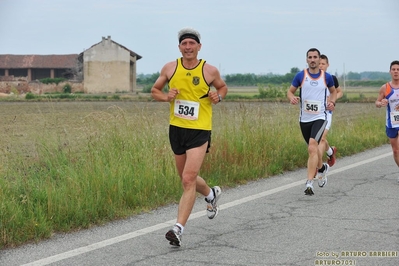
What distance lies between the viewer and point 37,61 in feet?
276

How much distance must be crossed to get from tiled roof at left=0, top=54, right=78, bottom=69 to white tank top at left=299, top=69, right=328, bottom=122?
74217 mm

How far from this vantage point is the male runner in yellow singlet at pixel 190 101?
6.64 metres

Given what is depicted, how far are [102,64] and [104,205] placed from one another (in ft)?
218

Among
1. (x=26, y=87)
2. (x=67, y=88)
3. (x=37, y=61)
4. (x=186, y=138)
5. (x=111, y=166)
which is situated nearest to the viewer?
(x=186, y=138)

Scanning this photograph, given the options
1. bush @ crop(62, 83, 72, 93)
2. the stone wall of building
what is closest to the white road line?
the stone wall of building

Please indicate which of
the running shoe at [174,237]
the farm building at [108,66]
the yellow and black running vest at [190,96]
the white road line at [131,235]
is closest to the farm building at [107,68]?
the farm building at [108,66]

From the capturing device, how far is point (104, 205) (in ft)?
25.5

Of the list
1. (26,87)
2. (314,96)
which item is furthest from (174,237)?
(26,87)

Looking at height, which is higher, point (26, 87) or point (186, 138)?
point (186, 138)

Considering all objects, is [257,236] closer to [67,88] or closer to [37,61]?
[67,88]

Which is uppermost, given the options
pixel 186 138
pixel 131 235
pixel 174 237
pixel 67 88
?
pixel 186 138

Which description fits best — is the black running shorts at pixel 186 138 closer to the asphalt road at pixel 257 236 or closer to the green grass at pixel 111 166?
the asphalt road at pixel 257 236

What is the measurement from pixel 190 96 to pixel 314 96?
3573mm

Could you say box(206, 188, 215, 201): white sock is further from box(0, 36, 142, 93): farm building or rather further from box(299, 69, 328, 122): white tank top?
box(0, 36, 142, 93): farm building
